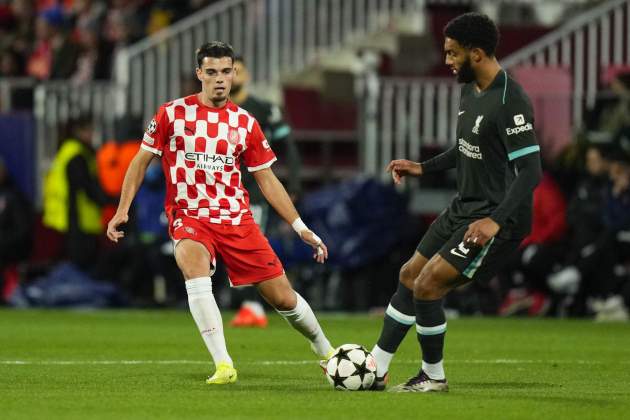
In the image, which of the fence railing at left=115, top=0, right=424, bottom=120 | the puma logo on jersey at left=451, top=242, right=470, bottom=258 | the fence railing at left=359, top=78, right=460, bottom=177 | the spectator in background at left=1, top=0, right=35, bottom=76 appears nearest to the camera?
the puma logo on jersey at left=451, top=242, right=470, bottom=258

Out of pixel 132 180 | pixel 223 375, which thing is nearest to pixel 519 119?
pixel 223 375

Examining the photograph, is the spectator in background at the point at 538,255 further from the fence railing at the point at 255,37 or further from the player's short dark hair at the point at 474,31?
the player's short dark hair at the point at 474,31

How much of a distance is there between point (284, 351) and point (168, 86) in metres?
10.3

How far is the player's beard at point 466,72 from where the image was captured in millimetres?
9062

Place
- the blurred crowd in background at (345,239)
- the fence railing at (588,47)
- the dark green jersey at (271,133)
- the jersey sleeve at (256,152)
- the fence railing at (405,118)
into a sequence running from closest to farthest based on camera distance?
the jersey sleeve at (256,152) → the dark green jersey at (271,133) → the blurred crowd in background at (345,239) → the fence railing at (405,118) → the fence railing at (588,47)

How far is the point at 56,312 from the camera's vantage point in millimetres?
18156

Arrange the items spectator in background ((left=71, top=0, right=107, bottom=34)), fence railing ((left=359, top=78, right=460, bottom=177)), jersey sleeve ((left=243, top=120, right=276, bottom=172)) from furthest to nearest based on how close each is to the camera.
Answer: spectator in background ((left=71, top=0, right=107, bottom=34))
fence railing ((left=359, top=78, right=460, bottom=177))
jersey sleeve ((left=243, top=120, right=276, bottom=172))

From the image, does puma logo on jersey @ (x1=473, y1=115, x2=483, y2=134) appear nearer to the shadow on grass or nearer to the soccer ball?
the soccer ball

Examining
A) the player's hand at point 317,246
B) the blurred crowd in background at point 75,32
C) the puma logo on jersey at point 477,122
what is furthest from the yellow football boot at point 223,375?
the blurred crowd in background at point 75,32

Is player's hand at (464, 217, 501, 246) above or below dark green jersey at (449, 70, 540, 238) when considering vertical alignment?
below

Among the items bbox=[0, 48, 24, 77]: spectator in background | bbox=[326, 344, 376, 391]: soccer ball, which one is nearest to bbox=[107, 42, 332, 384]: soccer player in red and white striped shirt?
bbox=[326, 344, 376, 391]: soccer ball

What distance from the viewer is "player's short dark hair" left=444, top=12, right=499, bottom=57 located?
8.99 meters

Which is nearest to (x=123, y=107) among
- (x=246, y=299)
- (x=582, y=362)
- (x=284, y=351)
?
(x=246, y=299)

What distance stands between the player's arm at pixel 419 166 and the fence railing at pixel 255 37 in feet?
40.1
